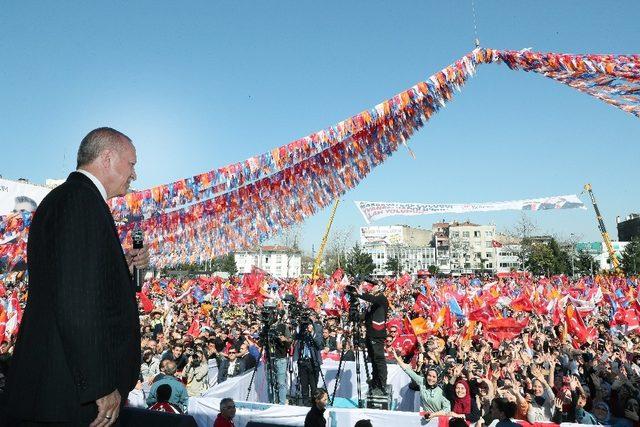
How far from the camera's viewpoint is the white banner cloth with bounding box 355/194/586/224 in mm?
22766

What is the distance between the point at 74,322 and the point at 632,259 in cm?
7593

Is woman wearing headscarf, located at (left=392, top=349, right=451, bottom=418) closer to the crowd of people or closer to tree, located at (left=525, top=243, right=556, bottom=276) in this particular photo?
the crowd of people

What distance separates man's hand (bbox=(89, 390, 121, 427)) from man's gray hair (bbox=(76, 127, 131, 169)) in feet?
3.24

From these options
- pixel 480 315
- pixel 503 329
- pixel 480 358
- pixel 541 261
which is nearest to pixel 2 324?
pixel 480 358

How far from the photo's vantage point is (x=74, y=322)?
1712 mm

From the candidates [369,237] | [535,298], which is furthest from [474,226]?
[535,298]

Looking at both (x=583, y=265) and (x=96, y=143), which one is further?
(x=583, y=265)

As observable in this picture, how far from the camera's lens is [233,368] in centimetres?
1109

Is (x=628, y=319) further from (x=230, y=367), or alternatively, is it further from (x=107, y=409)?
(x=107, y=409)

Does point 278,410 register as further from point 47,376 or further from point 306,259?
point 306,259

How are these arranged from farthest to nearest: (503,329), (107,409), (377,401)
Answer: (503,329) < (377,401) < (107,409)

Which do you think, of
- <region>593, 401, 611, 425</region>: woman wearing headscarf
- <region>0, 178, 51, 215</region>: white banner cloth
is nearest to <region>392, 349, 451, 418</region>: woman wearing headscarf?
<region>593, 401, 611, 425</region>: woman wearing headscarf

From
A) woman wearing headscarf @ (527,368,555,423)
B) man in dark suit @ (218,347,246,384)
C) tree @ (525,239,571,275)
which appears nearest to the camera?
woman wearing headscarf @ (527,368,555,423)

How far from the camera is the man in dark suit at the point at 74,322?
5.71 feet
